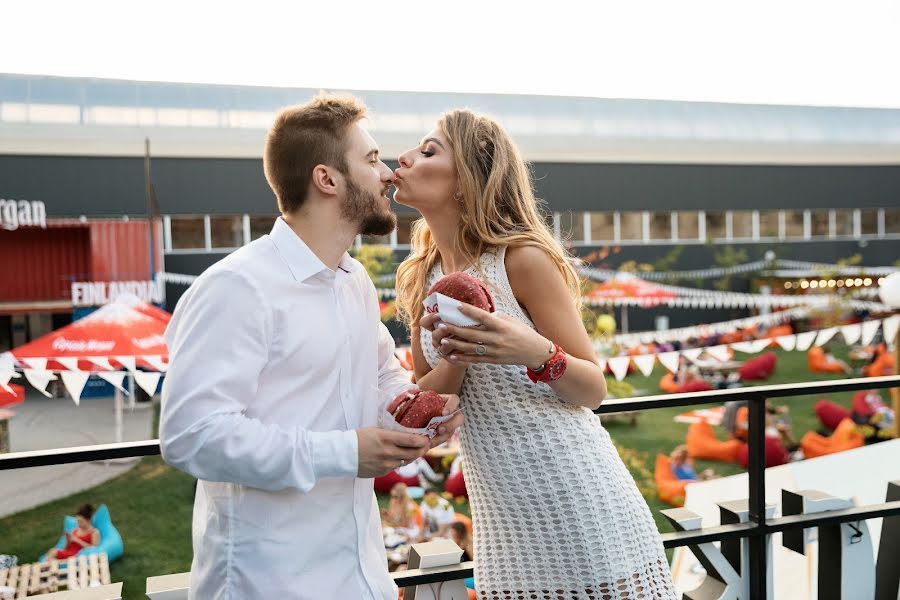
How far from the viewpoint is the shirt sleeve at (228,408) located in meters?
1.20

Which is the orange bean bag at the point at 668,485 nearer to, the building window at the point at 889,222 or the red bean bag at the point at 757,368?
the red bean bag at the point at 757,368

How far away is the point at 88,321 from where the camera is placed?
352 inches

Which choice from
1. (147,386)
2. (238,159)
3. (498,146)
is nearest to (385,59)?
(147,386)

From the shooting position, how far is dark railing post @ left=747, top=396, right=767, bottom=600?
2209mm

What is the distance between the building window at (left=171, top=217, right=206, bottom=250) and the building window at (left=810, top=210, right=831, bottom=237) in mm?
20653

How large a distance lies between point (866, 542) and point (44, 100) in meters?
22.5

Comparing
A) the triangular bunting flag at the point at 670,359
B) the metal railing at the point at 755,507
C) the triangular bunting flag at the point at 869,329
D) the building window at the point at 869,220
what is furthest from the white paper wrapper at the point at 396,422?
the building window at the point at 869,220

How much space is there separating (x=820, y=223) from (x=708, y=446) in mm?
19713

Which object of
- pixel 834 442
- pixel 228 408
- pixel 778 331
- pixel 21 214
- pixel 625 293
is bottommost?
pixel 834 442

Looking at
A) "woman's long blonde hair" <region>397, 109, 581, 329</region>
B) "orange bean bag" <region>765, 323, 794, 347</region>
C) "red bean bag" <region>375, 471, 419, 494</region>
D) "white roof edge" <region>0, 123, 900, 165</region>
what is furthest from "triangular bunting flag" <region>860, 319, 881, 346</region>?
"white roof edge" <region>0, 123, 900, 165</region>

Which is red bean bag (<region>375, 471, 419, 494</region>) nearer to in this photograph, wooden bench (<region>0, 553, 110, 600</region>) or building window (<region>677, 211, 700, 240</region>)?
wooden bench (<region>0, 553, 110, 600</region>)

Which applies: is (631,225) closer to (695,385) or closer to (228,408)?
(695,385)

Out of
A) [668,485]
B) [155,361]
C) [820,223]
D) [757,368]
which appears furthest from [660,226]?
[155,361]

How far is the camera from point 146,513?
9.23 meters
